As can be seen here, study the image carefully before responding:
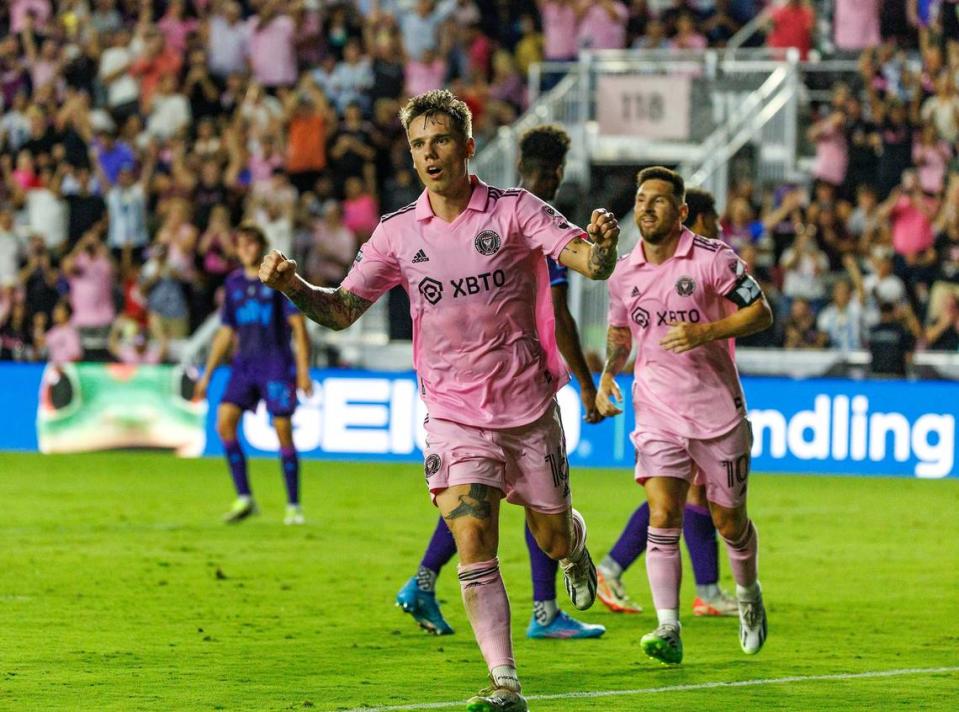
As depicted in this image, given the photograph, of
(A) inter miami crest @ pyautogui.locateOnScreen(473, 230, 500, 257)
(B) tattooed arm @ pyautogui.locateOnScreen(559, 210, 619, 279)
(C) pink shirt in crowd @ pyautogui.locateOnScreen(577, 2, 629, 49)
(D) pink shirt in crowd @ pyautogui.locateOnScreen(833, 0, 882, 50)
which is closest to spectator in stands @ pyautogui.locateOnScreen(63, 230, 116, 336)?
(C) pink shirt in crowd @ pyautogui.locateOnScreen(577, 2, 629, 49)

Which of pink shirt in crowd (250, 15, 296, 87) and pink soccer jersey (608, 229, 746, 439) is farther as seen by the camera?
pink shirt in crowd (250, 15, 296, 87)

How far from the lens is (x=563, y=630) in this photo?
9.17 meters

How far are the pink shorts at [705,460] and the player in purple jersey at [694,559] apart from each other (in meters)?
1.37

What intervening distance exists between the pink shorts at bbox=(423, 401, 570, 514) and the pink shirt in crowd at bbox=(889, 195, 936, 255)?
14.3m

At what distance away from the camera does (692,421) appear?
848cm

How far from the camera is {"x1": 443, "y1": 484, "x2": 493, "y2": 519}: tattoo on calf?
697 cm

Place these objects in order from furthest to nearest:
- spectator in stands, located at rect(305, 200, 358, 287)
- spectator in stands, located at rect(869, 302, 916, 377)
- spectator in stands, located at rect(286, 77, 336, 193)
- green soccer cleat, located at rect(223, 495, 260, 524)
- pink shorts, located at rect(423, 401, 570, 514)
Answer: spectator in stands, located at rect(286, 77, 336, 193), spectator in stands, located at rect(305, 200, 358, 287), spectator in stands, located at rect(869, 302, 916, 377), green soccer cleat, located at rect(223, 495, 260, 524), pink shorts, located at rect(423, 401, 570, 514)

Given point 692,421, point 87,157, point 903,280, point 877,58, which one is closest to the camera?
point 692,421

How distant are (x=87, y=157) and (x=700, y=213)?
16224 mm

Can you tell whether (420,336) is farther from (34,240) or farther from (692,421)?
(34,240)

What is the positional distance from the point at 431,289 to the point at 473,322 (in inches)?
8.0

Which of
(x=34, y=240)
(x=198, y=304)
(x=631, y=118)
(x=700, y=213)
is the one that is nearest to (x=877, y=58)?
(x=631, y=118)

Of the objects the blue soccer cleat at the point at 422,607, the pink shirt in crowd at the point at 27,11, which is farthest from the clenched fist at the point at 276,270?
the pink shirt in crowd at the point at 27,11

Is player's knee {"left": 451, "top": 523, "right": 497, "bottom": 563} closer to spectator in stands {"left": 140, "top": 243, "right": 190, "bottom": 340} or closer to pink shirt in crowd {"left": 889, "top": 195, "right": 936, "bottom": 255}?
pink shirt in crowd {"left": 889, "top": 195, "right": 936, "bottom": 255}
